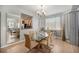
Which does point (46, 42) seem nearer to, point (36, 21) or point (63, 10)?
point (36, 21)

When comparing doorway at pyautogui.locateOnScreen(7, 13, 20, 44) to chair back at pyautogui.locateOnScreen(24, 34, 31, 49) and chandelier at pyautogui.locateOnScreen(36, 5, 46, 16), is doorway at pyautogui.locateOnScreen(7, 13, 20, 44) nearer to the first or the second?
chair back at pyautogui.locateOnScreen(24, 34, 31, 49)

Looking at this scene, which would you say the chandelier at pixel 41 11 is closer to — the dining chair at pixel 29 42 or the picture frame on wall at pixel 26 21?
the picture frame on wall at pixel 26 21

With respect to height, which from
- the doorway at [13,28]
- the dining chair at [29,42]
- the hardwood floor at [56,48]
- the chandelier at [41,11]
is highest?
the chandelier at [41,11]

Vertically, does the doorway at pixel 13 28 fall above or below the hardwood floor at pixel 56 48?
above

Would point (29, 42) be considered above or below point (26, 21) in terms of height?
below

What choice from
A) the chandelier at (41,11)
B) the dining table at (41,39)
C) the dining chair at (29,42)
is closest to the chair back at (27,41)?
the dining chair at (29,42)

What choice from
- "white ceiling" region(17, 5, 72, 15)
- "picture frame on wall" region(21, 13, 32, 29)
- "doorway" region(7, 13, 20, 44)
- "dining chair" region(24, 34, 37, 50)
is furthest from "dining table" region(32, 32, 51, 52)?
"white ceiling" region(17, 5, 72, 15)

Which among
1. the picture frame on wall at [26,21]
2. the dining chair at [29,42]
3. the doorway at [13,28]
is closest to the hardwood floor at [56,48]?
the dining chair at [29,42]

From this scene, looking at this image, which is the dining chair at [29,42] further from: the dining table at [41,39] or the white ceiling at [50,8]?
the white ceiling at [50,8]

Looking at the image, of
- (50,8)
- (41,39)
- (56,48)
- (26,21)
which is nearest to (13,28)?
(26,21)

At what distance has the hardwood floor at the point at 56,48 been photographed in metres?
2.30

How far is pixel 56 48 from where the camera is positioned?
2322 millimetres

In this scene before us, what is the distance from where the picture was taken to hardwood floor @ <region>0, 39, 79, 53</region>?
2297 mm

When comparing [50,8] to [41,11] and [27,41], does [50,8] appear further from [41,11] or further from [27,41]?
[27,41]
